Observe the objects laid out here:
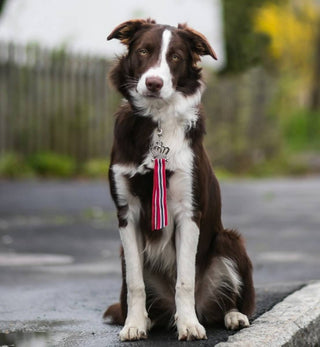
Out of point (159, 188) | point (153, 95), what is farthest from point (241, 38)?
point (159, 188)

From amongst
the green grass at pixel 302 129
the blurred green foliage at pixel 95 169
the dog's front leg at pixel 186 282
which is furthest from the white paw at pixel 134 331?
the green grass at pixel 302 129

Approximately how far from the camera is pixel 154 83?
409 cm

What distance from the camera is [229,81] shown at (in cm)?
2102

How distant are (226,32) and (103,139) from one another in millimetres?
8333

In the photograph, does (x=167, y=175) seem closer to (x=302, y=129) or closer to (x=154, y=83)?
(x=154, y=83)

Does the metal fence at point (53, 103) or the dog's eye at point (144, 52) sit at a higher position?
the dog's eye at point (144, 52)

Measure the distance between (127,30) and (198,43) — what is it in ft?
1.32

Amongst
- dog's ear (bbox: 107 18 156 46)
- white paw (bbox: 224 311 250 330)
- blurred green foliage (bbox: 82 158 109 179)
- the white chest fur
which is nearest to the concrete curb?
white paw (bbox: 224 311 250 330)

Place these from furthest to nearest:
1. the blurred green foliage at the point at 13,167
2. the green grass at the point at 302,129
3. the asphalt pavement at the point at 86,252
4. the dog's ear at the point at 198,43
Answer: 1. the green grass at the point at 302,129
2. the blurred green foliage at the point at 13,167
3. the asphalt pavement at the point at 86,252
4. the dog's ear at the point at 198,43

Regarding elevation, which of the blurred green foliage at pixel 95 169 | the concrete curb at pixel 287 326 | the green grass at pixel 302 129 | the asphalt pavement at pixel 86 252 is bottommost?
the green grass at pixel 302 129

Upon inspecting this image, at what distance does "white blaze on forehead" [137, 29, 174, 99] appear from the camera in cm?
412

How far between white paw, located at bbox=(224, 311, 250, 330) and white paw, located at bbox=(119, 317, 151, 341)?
0.49 metres

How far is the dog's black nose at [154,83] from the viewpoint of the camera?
4.09m

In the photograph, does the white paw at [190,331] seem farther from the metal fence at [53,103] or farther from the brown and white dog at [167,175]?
the metal fence at [53,103]
